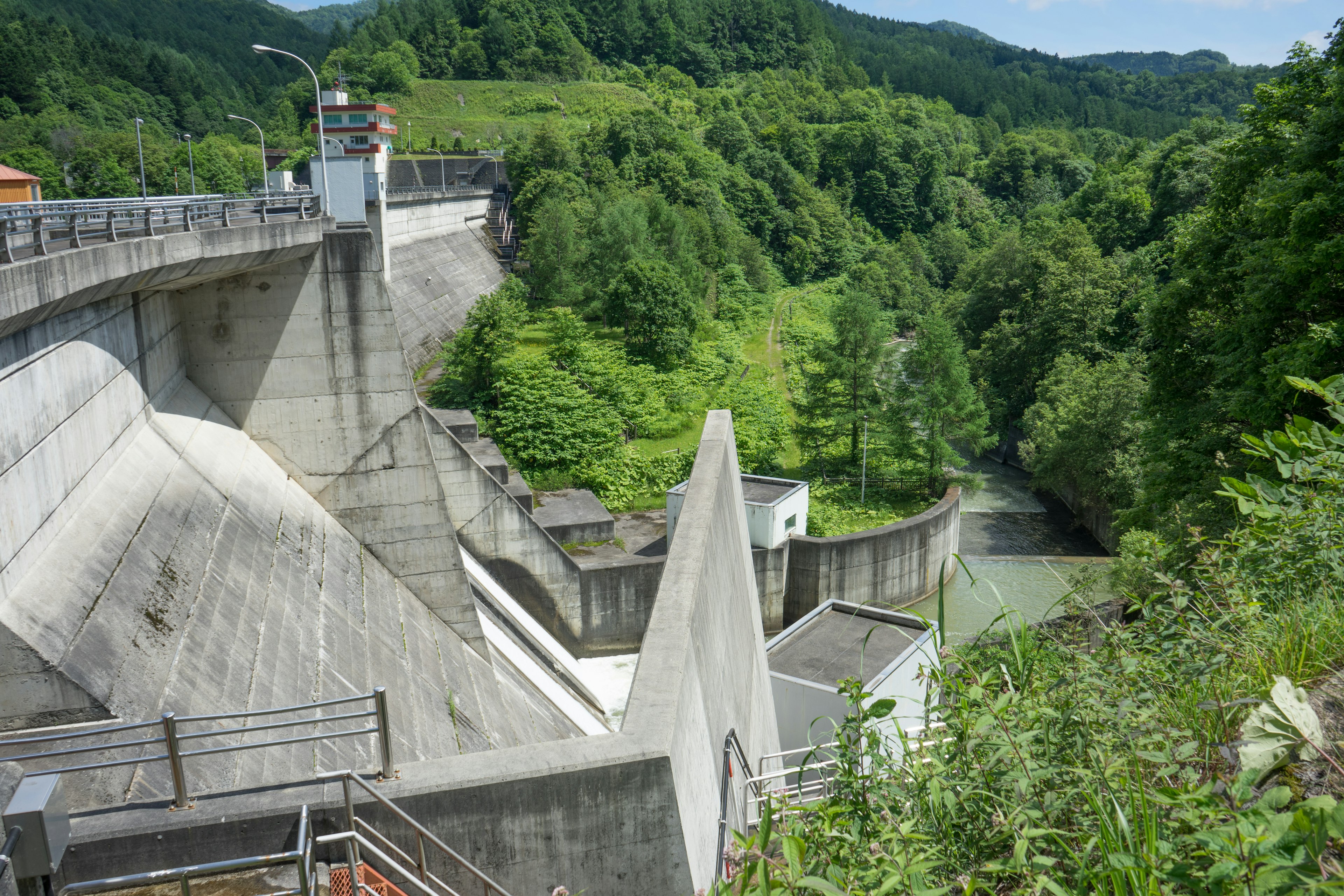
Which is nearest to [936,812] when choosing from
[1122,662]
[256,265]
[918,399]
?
[1122,662]

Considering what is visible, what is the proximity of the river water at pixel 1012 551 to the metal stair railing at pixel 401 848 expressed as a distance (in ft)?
55.9

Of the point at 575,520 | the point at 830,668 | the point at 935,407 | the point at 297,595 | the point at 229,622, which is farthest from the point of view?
the point at 935,407

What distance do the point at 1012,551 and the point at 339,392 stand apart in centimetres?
2233

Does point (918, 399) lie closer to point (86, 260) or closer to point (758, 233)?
point (86, 260)

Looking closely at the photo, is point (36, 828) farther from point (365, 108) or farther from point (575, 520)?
point (365, 108)

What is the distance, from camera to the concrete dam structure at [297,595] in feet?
17.6

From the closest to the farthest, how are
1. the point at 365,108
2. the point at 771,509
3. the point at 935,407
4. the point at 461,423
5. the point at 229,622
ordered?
1. the point at 229,622
2. the point at 771,509
3. the point at 461,423
4. the point at 935,407
5. the point at 365,108

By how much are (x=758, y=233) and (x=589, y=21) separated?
241 ft

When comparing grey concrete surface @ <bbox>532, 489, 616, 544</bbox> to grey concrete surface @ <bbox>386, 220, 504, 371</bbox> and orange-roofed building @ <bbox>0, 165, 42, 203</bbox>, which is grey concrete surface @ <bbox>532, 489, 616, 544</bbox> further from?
orange-roofed building @ <bbox>0, 165, 42, 203</bbox>

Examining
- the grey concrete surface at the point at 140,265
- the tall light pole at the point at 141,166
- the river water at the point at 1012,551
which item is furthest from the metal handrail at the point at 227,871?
the river water at the point at 1012,551

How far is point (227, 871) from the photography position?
482 centimetres

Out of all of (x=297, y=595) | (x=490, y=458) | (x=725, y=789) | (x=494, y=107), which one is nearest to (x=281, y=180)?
(x=490, y=458)

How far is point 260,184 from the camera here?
72.1 metres

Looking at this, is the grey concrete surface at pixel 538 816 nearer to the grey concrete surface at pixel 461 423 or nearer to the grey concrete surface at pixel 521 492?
the grey concrete surface at pixel 521 492
